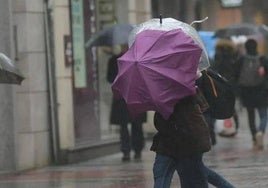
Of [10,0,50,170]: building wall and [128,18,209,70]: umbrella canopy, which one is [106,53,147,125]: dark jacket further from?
[128,18,209,70]: umbrella canopy

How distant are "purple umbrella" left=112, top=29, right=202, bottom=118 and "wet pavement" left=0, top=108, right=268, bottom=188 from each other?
3169mm

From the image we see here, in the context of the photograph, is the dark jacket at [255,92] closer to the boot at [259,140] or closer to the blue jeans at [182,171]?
the boot at [259,140]

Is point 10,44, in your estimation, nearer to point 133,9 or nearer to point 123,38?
point 123,38

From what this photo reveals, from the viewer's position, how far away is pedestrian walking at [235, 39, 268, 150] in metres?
14.6

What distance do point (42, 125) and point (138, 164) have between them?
1.67m

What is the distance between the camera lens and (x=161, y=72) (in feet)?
21.7

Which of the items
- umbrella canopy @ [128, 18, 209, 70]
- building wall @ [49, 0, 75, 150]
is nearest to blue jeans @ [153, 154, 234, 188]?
umbrella canopy @ [128, 18, 209, 70]

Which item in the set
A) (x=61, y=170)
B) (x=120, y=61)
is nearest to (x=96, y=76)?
(x=61, y=170)

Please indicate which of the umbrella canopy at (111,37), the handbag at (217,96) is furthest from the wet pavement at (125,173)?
the handbag at (217,96)

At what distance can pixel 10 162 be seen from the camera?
488 inches

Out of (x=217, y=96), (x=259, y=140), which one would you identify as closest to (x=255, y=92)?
(x=259, y=140)

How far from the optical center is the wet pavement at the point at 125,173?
1037 cm

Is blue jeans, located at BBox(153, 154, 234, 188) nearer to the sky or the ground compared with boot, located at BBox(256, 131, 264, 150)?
nearer to the sky

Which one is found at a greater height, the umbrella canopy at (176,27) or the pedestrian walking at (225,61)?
the umbrella canopy at (176,27)
